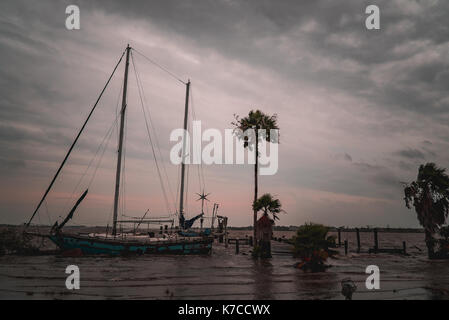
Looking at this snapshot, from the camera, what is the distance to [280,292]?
15359mm

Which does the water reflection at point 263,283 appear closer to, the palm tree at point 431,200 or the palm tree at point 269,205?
the palm tree at point 269,205

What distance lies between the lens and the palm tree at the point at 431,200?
34125mm

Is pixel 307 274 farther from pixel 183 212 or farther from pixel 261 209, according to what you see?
pixel 183 212

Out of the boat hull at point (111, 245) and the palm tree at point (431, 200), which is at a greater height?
the palm tree at point (431, 200)

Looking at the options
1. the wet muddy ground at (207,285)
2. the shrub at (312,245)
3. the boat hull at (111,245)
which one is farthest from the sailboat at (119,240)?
the shrub at (312,245)

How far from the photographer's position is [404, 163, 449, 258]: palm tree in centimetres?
3412

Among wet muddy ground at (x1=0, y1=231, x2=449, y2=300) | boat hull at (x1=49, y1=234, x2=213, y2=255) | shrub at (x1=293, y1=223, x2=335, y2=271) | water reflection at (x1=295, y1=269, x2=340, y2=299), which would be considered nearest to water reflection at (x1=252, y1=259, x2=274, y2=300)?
wet muddy ground at (x1=0, y1=231, x2=449, y2=300)

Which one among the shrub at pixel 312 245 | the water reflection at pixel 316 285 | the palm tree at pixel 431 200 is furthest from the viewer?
the palm tree at pixel 431 200

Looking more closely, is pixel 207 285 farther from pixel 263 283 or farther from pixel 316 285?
pixel 316 285

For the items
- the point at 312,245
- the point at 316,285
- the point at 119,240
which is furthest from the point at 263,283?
the point at 119,240

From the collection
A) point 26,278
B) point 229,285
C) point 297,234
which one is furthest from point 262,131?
point 26,278

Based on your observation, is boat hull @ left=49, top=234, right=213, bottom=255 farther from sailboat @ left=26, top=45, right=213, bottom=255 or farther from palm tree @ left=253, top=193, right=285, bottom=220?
palm tree @ left=253, top=193, right=285, bottom=220

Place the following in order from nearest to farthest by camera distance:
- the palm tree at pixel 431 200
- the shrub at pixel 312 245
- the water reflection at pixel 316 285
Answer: the water reflection at pixel 316 285 < the shrub at pixel 312 245 < the palm tree at pixel 431 200
